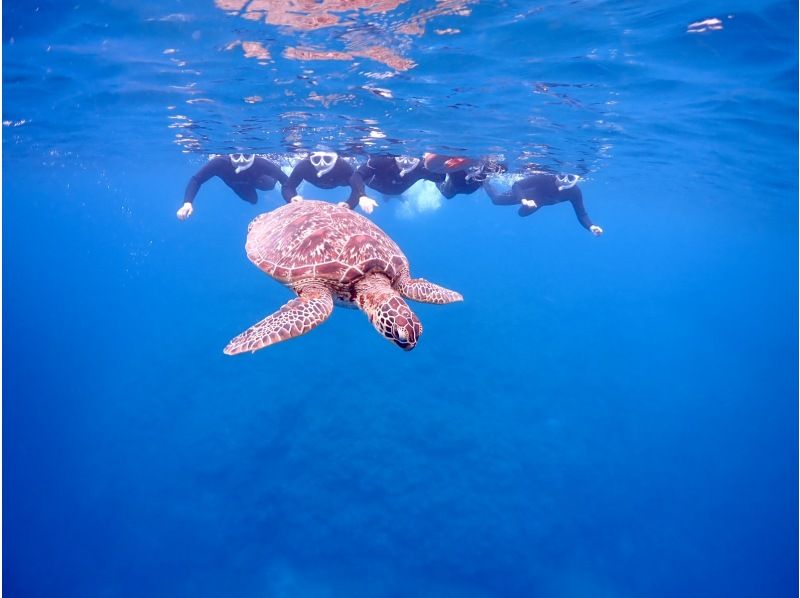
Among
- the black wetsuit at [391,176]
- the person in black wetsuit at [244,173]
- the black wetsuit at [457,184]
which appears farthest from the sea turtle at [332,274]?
the black wetsuit at [457,184]

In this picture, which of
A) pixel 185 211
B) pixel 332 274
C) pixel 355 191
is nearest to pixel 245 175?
pixel 185 211

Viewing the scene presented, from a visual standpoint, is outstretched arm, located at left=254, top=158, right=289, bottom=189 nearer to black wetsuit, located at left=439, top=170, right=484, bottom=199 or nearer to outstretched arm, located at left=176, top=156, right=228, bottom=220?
outstretched arm, located at left=176, top=156, right=228, bottom=220

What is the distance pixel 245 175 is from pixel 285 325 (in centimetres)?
1021

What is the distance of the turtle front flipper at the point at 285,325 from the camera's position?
210 inches

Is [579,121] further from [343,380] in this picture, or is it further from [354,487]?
[354,487]

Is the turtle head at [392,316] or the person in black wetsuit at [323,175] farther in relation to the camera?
the person in black wetsuit at [323,175]

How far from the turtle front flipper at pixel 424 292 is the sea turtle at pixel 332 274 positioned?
18 millimetres

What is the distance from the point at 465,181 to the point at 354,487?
11.5 metres

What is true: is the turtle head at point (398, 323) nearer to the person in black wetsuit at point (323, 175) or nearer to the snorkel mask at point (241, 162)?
the person in black wetsuit at point (323, 175)

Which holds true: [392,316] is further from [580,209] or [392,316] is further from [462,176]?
[580,209]

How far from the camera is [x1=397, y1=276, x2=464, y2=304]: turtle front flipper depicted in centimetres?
716

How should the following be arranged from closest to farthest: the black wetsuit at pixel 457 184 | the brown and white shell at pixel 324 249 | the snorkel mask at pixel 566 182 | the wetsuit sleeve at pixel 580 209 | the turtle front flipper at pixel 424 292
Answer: the brown and white shell at pixel 324 249, the turtle front flipper at pixel 424 292, the wetsuit sleeve at pixel 580 209, the black wetsuit at pixel 457 184, the snorkel mask at pixel 566 182

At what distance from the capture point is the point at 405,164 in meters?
15.2

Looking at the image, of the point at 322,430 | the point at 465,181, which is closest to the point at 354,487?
the point at 322,430
